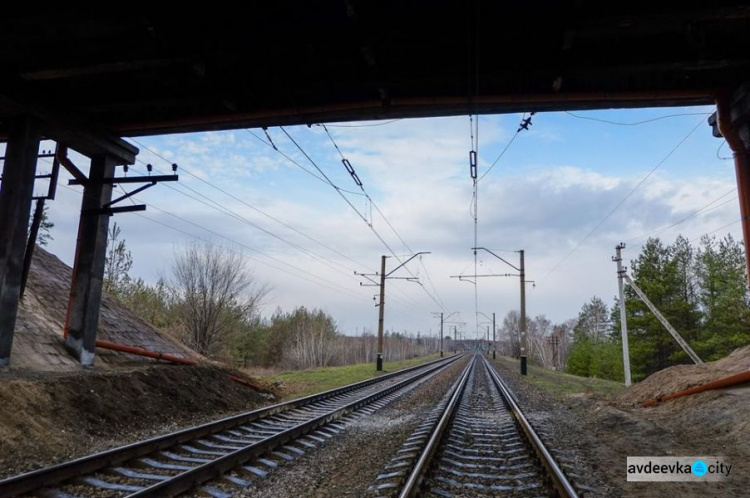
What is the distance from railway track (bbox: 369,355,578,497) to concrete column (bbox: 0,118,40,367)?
8.52 m

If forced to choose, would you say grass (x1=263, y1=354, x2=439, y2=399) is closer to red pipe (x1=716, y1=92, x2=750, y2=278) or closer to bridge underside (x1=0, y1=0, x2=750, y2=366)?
bridge underside (x1=0, y1=0, x2=750, y2=366)

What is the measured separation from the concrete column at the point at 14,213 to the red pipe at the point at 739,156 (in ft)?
49.0

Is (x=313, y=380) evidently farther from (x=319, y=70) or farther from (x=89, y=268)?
(x=319, y=70)

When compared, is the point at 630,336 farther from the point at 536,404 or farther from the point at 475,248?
the point at 536,404

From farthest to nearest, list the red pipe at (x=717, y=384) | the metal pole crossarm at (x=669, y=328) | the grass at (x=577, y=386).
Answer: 1. the metal pole crossarm at (x=669, y=328)
2. the grass at (x=577, y=386)
3. the red pipe at (x=717, y=384)

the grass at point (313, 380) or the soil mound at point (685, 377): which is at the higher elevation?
the soil mound at point (685, 377)

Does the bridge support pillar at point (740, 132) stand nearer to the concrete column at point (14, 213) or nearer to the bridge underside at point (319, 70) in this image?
the bridge underside at point (319, 70)

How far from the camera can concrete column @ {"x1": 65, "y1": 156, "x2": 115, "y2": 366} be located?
12.0m

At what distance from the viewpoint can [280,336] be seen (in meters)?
64.5

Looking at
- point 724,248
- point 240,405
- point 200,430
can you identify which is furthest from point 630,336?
point 200,430

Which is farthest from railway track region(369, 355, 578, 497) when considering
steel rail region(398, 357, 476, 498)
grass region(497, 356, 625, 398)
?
grass region(497, 356, 625, 398)

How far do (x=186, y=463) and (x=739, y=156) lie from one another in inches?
464

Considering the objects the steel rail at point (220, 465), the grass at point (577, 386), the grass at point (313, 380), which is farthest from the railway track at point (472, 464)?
the grass at point (577, 386)

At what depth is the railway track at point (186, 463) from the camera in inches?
204
